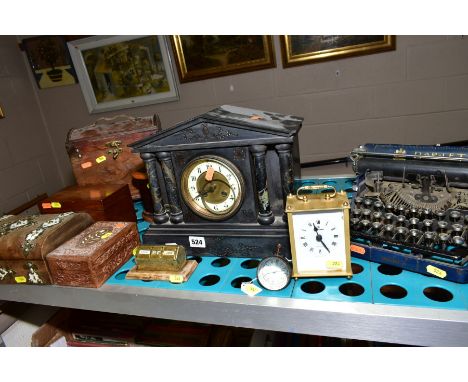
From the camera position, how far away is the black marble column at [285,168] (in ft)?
3.95

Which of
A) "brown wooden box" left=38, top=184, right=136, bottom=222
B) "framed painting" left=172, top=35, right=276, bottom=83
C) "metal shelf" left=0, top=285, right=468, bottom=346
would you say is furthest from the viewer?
"framed painting" left=172, top=35, right=276, bottom=83

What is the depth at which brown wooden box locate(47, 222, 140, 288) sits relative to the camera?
4.27 feet

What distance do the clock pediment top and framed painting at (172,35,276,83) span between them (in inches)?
46.3

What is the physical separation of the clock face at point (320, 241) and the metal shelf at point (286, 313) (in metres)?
0.14

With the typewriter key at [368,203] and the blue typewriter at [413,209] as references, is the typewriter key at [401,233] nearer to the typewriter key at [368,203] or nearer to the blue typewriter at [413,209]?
the blue typewriter at [413,209]

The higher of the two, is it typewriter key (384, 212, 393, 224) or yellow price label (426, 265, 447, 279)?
typewriter key (384, 212, 393, 224)

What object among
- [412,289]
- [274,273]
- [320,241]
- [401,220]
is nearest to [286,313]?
[274,273]

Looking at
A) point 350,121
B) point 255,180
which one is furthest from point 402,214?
point 350,121

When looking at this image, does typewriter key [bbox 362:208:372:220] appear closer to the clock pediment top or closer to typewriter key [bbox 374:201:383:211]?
typewriter key [bbox 374:201:383:211]

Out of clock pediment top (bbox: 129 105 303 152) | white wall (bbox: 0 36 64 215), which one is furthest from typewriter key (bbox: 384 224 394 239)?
white wall (bbox: 0 36 64 215)

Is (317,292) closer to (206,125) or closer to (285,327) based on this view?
(285,327)

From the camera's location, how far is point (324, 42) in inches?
88.0

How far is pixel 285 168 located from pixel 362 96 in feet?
4.64

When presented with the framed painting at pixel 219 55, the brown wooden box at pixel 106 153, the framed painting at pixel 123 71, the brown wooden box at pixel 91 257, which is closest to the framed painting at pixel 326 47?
the framed painting at pixel 219 55
